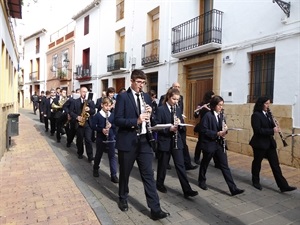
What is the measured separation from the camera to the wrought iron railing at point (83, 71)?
19.2 metres

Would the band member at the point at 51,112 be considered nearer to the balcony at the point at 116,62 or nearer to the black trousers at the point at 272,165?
the balcony at the point at 116,62

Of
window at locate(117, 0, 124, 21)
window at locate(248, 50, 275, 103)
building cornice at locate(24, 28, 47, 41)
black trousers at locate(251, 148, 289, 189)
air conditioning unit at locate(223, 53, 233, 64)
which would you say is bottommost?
black trousers at locate(251, 148, 289, 189)

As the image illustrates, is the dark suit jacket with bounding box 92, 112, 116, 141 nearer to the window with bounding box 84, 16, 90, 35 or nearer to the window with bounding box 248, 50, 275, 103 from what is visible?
the window with bounding box 248, 50, 275, 103

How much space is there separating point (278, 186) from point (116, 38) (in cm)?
1350

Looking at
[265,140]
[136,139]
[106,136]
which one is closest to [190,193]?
[136,139]

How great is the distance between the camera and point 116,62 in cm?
1564

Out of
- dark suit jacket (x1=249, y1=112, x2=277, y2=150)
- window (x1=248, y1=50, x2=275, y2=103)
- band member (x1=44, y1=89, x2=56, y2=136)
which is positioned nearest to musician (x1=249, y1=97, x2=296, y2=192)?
dark suit jacket (x1=249, y1=112, x2=277, y2=150)

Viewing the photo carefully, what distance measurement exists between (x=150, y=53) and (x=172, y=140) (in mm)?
9061

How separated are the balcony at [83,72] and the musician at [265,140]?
15.5m

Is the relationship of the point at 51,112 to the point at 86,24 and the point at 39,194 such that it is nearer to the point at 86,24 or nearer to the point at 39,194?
the point at 39,194

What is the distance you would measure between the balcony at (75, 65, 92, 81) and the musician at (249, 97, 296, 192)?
1550 cm

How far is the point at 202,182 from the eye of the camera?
16.1 ft

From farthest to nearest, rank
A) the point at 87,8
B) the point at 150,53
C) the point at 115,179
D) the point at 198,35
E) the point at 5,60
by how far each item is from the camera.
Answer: the point at 87,8 → the point at 150,53 → the point at 198,35 → the point at 5,60 → the point at 115,179

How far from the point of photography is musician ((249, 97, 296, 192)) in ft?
15.5
